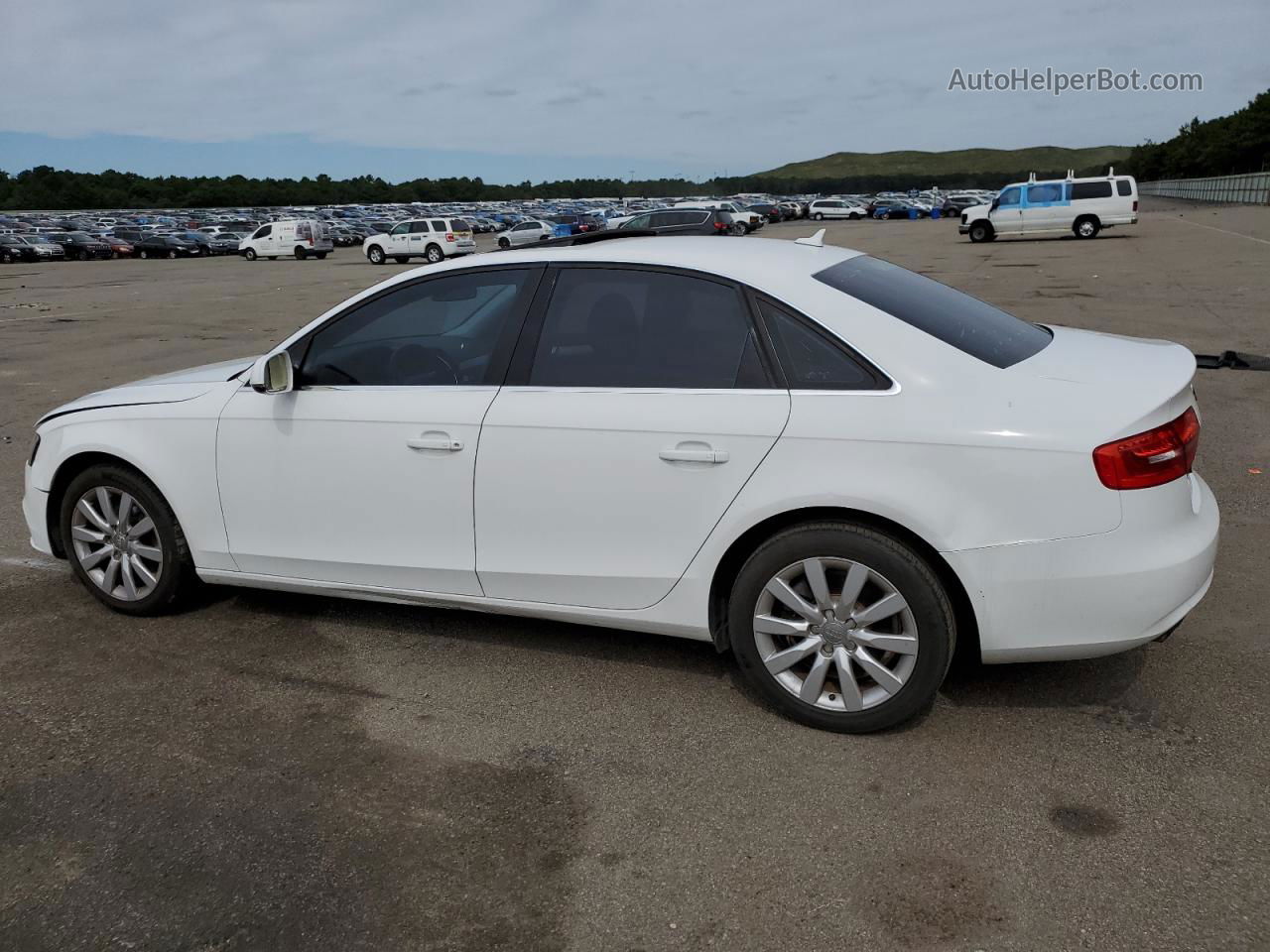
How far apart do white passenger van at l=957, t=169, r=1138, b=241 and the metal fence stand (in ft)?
122

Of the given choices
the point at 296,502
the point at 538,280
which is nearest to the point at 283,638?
the point at 296,502

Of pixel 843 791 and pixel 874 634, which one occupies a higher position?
pixel 874 634

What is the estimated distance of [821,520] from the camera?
3432 mm

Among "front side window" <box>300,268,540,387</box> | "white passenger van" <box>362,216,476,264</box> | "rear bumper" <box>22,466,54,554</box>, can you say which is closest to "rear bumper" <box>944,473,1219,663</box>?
"front side window" <box>300,268,540,387</box>

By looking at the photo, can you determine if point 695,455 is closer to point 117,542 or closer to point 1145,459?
point 1145,459

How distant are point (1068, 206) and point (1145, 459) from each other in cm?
3649

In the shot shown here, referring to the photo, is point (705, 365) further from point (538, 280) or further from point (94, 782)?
point (94, 782)

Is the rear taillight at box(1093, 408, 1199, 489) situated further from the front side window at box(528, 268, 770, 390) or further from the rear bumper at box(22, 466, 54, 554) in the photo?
the rear bumper at box(22, 466, 54, 554)

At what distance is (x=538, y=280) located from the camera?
157 inches

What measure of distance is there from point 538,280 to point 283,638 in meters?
1.89

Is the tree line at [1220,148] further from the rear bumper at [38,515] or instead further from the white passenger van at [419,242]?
the rear bumper at [38,515]

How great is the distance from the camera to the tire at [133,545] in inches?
→ 179

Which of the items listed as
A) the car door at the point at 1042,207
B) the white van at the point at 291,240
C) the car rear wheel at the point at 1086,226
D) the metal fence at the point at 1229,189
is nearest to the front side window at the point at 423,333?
the car door at the point at 1042,207

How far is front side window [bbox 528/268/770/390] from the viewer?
11.9 feet
